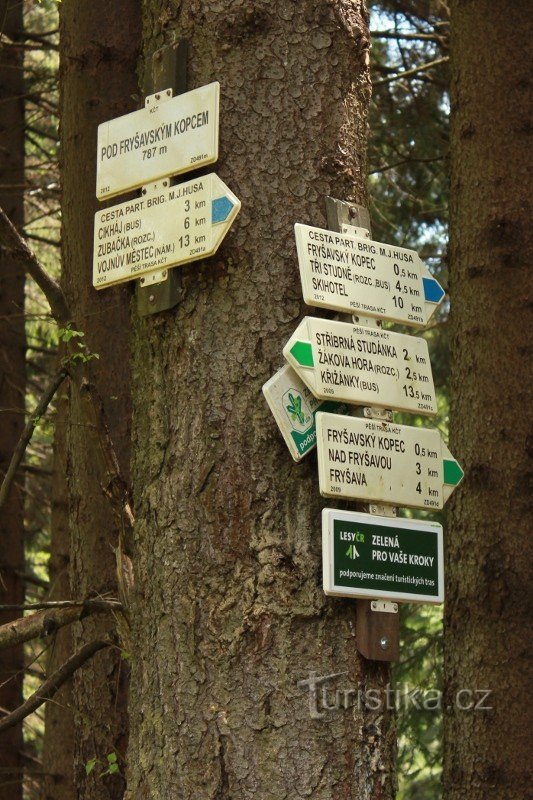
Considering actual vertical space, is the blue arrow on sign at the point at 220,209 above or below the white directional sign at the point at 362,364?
above

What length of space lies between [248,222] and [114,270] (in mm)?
386

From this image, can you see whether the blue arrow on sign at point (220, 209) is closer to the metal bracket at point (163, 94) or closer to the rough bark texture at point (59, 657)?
the metal bracket at point (163, 94)

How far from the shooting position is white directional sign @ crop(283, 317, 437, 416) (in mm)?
2229

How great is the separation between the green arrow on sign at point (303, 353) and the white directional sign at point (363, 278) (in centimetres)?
10

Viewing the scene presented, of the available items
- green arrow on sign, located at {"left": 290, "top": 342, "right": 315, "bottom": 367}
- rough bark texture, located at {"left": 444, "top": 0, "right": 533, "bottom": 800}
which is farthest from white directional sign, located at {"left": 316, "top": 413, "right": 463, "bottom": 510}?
rough bark texture, located at {"left": 444, "top": 0, "right": 533, "bottom": 800}

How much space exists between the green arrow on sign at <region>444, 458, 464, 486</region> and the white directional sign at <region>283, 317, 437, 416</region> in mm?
113

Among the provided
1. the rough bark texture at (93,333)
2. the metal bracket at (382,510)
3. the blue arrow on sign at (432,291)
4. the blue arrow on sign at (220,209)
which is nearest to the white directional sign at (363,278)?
the blue arrow on sign at (432,291)

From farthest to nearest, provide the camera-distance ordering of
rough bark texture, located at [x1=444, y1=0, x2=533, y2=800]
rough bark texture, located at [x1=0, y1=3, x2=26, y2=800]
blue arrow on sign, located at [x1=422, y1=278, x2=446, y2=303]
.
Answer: rough bark texture, located at [x1=0, y1=3, x2=26, y2=800] → rough bark texture, located at [x1=444, y1=0, x2=533, y2=800] → blue arrow on sign, located at [x1=422, y1=278, x2=446, y2=303]

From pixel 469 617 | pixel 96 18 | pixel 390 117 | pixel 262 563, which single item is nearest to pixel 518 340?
pixel 469 617

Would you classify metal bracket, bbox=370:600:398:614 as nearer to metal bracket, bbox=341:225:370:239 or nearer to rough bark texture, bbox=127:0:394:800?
rough bark texture, bbox=127:0:394:800

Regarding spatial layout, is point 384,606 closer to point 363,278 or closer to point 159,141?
point 363,278

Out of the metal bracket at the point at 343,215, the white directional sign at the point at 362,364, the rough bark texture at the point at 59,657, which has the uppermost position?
the metal bracket at the point at 343,215

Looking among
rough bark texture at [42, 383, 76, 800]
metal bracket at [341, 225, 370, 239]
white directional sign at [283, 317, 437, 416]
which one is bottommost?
rough bark texture at [42, 383, 76, 800]

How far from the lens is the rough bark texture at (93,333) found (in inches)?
159
